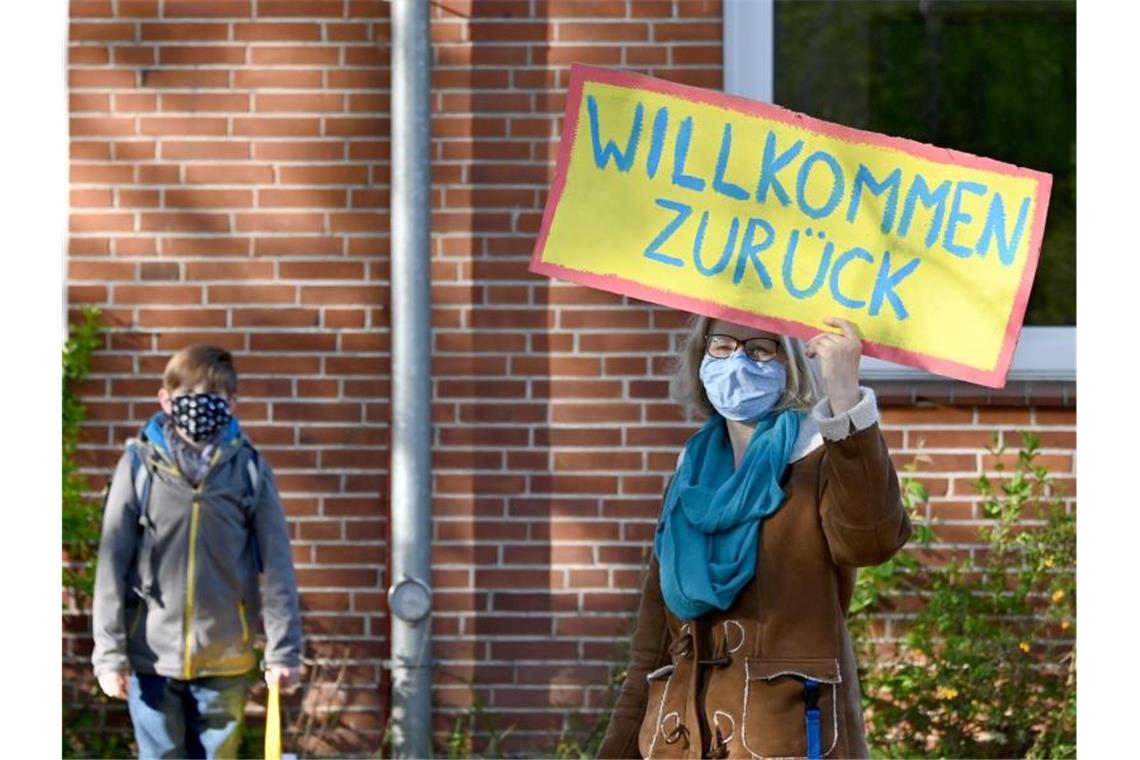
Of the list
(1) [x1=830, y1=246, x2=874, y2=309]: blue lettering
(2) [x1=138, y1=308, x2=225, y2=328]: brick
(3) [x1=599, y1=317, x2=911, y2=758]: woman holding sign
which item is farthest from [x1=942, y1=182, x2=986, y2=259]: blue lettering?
(2) [x1=138, y1=308, x2=225, y2=328]: brick

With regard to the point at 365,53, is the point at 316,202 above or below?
below

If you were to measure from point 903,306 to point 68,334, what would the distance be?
3.50m

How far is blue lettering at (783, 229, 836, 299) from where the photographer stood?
3.53 m

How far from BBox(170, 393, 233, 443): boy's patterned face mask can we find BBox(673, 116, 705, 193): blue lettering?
207 cm

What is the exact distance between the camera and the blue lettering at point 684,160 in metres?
3.58

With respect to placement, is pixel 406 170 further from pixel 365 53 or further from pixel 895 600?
pixel 895 600

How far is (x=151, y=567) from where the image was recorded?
17.0 ft

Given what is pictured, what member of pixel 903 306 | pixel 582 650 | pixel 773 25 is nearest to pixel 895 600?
pixel 582 650

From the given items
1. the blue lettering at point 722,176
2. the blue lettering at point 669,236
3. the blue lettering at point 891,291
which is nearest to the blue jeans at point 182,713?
the blue lettering at point 669,236

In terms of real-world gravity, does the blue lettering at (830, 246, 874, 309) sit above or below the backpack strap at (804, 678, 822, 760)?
above

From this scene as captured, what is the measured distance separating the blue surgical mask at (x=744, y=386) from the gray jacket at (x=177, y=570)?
79.3 inches

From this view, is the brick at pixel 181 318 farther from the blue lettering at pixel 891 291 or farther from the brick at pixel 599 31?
the blue lettering at pixel 891 291

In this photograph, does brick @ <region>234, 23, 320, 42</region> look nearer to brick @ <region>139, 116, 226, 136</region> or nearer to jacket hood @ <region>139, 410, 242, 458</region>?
brick @ <region>139, 116, 226, 136</region>

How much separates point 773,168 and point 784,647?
903 mm
